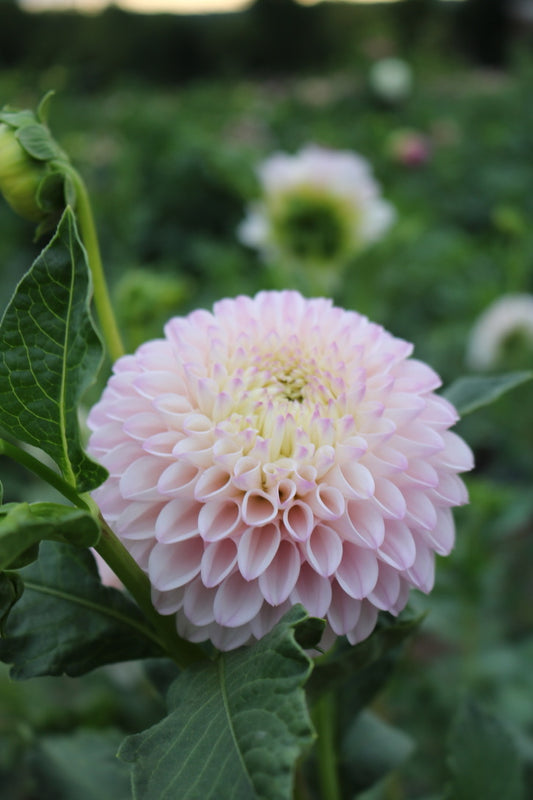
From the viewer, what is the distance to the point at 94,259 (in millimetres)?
490

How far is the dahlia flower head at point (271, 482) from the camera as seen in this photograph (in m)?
0.36

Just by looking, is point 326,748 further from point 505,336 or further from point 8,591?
point 505,336

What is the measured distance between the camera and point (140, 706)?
35.2 inches

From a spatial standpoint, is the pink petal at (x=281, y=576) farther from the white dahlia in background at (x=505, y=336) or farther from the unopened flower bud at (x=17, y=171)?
the white dahlia in background at (x=505, y=336)

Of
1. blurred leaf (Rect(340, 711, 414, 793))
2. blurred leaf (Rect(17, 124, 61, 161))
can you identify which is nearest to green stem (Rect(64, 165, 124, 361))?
blurred leaf (Rect(17, 124, 61, 161))

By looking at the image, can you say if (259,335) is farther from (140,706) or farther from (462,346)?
(462,346)

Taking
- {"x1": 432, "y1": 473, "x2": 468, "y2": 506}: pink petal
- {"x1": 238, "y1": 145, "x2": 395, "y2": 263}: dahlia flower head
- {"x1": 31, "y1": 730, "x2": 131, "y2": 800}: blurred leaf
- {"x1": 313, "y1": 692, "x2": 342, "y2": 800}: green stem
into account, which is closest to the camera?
{"x1": 432, "y1": 473, "x2": 468, "y2": 506}: pink petal

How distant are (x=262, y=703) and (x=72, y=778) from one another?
0.39 m

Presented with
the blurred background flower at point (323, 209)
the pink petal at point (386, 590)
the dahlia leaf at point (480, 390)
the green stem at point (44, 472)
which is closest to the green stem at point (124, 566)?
the green stem at point (44, 472)

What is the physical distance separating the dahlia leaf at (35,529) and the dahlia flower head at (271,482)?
0.05m

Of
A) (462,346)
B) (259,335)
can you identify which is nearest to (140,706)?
(259,335)

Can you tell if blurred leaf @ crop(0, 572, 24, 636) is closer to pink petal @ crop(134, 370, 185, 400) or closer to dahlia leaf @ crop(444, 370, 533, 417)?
pink petal @ crop(134, 370, 185, 400)

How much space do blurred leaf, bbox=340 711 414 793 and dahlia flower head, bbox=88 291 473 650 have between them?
0.90 ft

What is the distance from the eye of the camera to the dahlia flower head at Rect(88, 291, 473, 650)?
1.18ft
